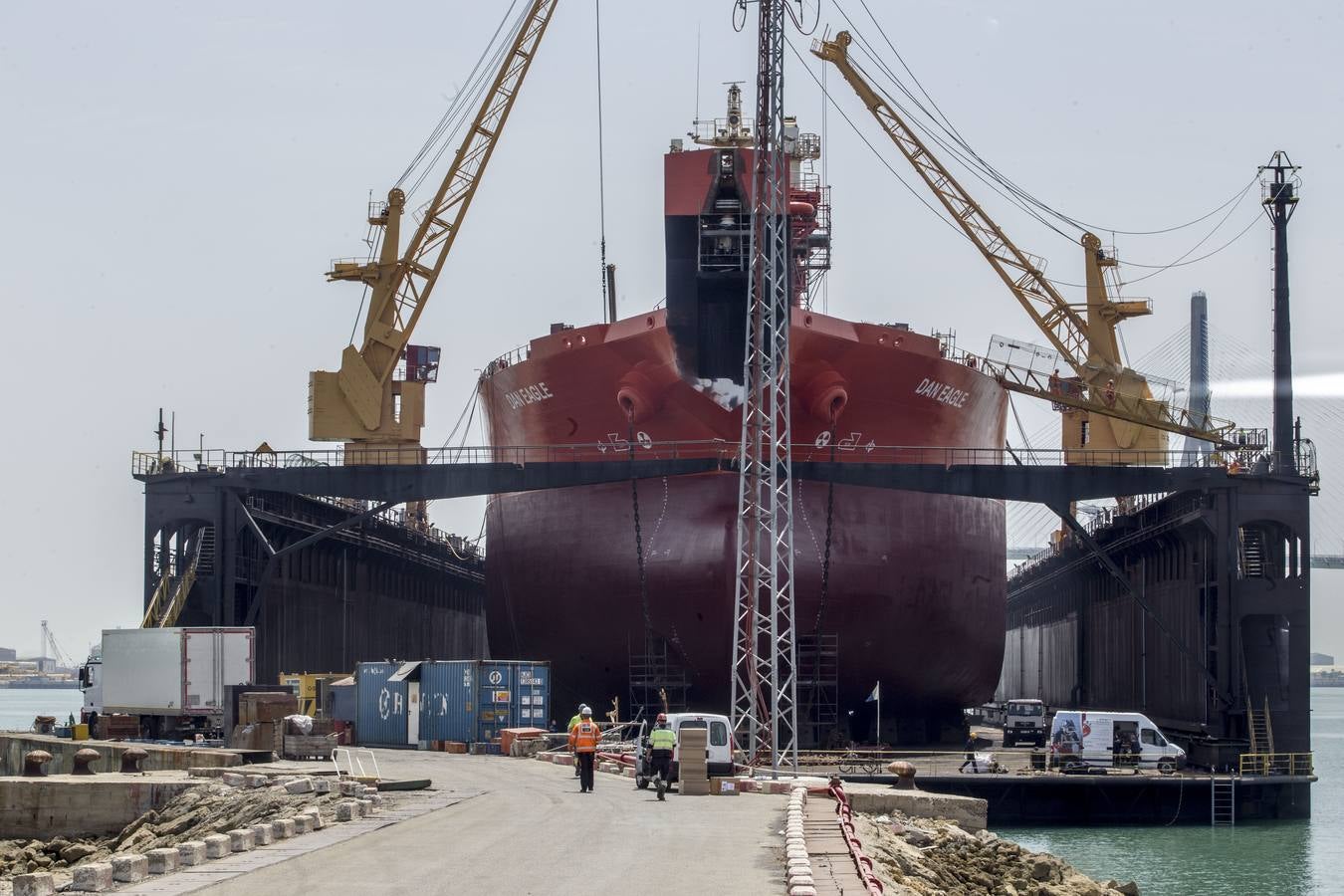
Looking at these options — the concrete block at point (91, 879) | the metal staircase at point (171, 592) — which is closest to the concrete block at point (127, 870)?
the concrete block at point (91, 879)

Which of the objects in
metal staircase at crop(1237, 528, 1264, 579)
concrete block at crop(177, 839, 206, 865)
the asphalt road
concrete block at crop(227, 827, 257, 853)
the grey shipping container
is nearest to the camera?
the asphalt road

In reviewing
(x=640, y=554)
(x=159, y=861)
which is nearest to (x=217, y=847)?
(x=159, y=861)

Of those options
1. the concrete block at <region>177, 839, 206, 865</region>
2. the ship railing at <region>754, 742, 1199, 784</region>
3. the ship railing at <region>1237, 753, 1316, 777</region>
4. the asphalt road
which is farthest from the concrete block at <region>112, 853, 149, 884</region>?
the ship railing at <region>1237, 753, 1316, 777</region>

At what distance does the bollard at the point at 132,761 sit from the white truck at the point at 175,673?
7.52m

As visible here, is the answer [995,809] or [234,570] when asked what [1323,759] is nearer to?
[995,809]

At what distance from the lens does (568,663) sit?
4594 cm

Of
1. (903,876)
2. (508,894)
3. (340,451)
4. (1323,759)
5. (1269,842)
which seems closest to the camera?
(508,894)

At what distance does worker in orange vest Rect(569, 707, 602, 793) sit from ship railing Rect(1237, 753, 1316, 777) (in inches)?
741

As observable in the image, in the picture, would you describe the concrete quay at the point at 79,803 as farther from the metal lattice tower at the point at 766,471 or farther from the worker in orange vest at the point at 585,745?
the metal lattice tower at the point at 766,471

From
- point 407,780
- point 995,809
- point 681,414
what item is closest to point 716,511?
point 681,414

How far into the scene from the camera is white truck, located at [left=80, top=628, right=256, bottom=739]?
131 ft

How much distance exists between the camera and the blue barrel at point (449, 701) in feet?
132

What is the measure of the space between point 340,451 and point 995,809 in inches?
879

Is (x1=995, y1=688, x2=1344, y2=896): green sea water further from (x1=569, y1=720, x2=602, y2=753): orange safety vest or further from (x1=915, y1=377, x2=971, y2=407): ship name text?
(x1=915, y1=377, x2=971, y2=407): ship name text
